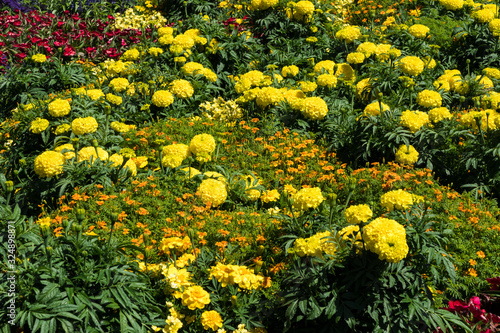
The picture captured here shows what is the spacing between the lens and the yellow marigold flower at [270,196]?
13.2 ft

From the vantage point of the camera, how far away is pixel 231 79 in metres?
6.22

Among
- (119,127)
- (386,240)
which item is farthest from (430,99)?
(119,127)

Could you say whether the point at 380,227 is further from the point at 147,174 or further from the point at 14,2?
the point at 14,2

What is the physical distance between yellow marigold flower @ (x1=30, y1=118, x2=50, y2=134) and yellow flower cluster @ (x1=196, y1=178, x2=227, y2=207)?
5.47ft

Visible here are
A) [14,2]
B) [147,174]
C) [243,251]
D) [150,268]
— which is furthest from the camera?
[14,2]

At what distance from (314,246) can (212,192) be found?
52.3 inches

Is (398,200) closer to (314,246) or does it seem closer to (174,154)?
(314,246)

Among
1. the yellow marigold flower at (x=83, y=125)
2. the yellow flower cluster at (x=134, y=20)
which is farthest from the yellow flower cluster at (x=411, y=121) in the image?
the yellow flower cluster at (x=134, y=20)

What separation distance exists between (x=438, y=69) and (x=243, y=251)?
390 cm

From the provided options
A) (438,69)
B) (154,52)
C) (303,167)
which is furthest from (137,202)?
(438,69)

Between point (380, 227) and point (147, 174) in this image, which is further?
point (147, 174)

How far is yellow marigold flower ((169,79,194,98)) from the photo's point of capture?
213 inches

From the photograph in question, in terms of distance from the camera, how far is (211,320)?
9.34ft

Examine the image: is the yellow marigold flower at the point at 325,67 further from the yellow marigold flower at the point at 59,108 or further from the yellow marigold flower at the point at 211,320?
the yellow marigold flower at the point at 211,320
